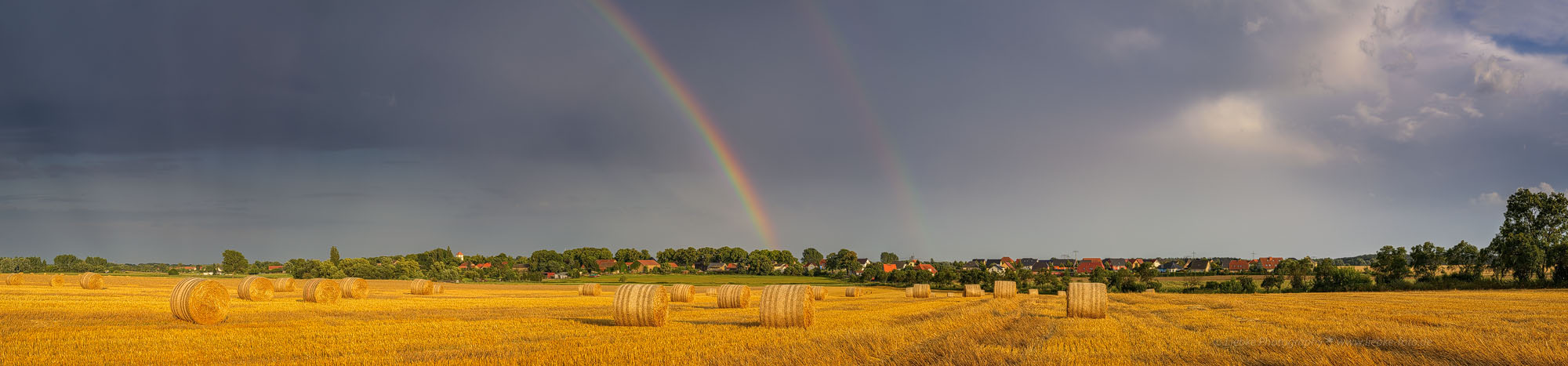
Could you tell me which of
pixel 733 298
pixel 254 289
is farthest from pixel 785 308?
pixel 254 289

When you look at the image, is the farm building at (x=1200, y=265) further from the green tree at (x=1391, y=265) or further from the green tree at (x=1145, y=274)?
the green tree at (x=1391, y=265)

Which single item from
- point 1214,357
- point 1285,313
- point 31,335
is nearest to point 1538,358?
point 1214,357

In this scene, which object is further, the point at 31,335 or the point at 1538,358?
the point at 31,335

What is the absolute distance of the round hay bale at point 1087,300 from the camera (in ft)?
63.4

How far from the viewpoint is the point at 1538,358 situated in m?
9.71

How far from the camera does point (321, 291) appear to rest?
1057 inches

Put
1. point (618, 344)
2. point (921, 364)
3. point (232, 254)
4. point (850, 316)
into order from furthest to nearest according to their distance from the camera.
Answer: point (232, 254)
point (850, 316)
point (618, 344)
point (921, 364)

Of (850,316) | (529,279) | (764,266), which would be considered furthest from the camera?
(764,266)

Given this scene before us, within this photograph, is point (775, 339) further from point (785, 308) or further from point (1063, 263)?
point (1063, 263)

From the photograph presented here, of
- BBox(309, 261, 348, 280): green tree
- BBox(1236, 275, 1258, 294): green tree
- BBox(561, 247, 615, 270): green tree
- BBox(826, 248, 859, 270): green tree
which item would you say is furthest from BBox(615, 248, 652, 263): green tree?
BBox(1236, 275, 1258, 294): green tree

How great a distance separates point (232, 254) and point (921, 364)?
5609 inches

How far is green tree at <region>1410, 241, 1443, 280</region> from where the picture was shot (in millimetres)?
57031

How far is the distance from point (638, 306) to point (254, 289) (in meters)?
19.3

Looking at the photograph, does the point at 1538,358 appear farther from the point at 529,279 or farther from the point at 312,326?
the point at 529,279
